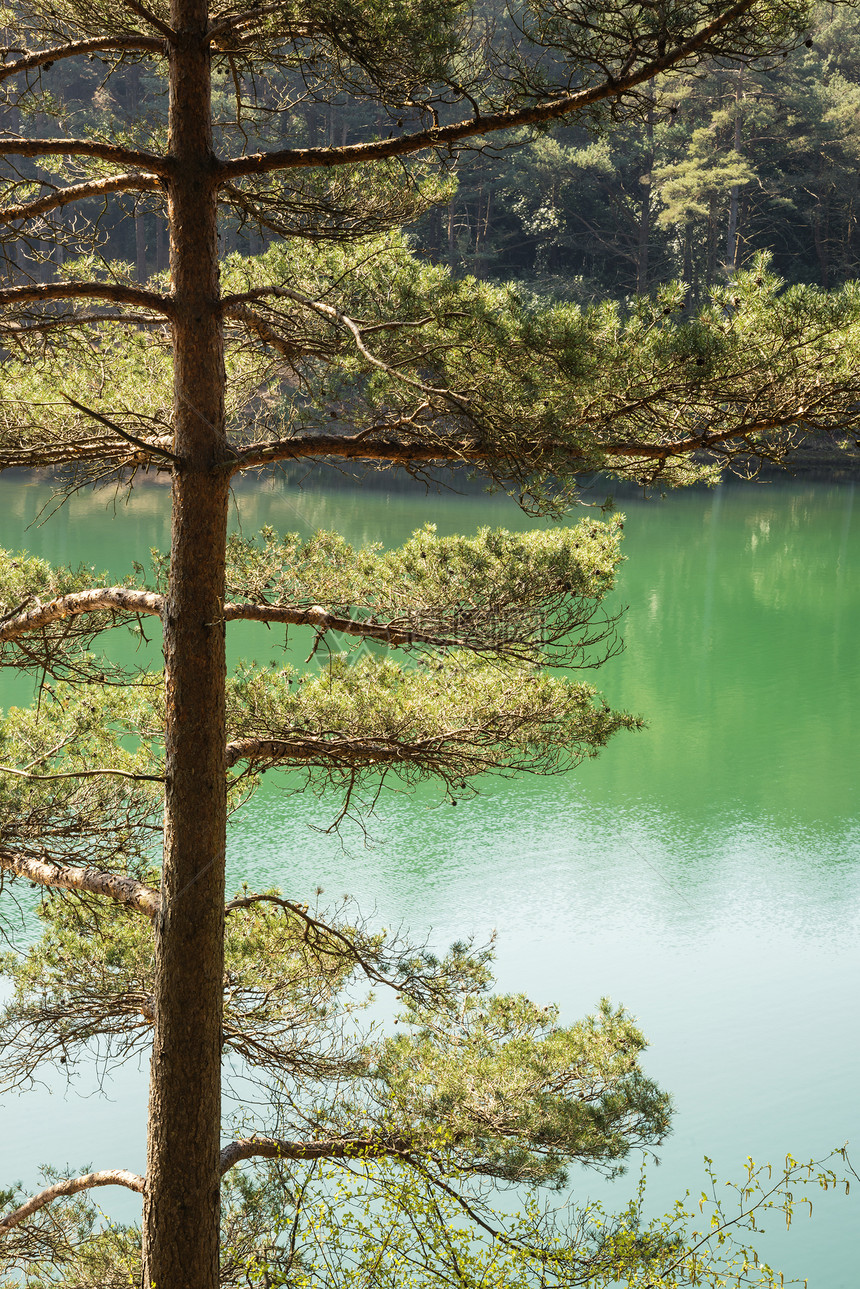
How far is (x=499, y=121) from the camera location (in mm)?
2486

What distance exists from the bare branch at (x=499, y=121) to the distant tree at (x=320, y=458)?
0.01 m

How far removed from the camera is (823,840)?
8.76 meters

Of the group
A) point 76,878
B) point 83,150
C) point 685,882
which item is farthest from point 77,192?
point 685,882

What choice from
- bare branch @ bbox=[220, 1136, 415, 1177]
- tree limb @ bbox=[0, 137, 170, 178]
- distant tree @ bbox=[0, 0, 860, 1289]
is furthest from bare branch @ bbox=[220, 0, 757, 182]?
bare branch @ bbox=[220, 1136, 415, 1177]

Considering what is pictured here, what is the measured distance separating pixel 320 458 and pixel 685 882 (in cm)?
590

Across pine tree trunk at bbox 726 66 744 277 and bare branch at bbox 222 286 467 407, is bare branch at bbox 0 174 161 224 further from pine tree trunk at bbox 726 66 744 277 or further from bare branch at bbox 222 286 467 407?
pine tree trunk at bbox 726 66 744 277

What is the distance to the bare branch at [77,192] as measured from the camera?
2.73 metres

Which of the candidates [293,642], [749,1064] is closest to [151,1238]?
[749,1064]

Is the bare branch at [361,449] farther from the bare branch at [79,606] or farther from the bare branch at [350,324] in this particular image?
the bare branch at [79,606]

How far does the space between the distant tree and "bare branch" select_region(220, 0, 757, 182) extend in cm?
1

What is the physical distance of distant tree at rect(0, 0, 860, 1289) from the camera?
2.76 metres

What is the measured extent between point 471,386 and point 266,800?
672 centimetres

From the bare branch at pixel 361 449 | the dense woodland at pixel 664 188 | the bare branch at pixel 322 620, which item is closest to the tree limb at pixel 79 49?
the bare branch at pixel 361 449

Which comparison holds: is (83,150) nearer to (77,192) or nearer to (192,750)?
(77,192)
